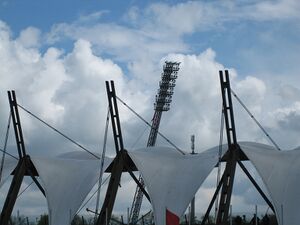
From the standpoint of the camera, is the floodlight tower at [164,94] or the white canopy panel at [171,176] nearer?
the white canopy panel at [171,176]

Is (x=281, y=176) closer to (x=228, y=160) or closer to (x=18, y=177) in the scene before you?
(x=228, y=160)

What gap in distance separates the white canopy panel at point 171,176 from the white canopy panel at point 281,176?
100 inches

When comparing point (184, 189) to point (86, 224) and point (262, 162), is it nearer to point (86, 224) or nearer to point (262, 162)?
point (262, 162)

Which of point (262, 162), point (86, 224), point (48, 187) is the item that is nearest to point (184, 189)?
point (262, 162)

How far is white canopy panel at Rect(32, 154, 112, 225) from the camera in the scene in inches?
1575

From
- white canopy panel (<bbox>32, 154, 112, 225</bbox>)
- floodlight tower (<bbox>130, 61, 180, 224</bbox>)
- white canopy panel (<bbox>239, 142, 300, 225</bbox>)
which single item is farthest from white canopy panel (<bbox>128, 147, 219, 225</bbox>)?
floodlight tower (<bbox>130, 61, 180, 224</bbox>)

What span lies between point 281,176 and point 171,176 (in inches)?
248

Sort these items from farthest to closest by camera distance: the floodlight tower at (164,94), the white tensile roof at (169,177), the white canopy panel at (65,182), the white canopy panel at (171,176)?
1. the floodlight tower at (164,94)
2. the white canopy panel at (65,182)
3. the white canopy panel at (171,176)
4. the white tensile roof at (169,177)

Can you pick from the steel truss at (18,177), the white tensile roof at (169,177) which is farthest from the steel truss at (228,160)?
the steel truss at (18,177)

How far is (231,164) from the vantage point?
37594 mm

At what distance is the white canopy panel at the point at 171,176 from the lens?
121 ft

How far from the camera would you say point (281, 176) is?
36.0 meters

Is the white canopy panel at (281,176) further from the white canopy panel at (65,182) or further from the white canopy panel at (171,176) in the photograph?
the white canopy panel at (65,182)

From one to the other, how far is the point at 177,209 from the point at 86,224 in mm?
13902
